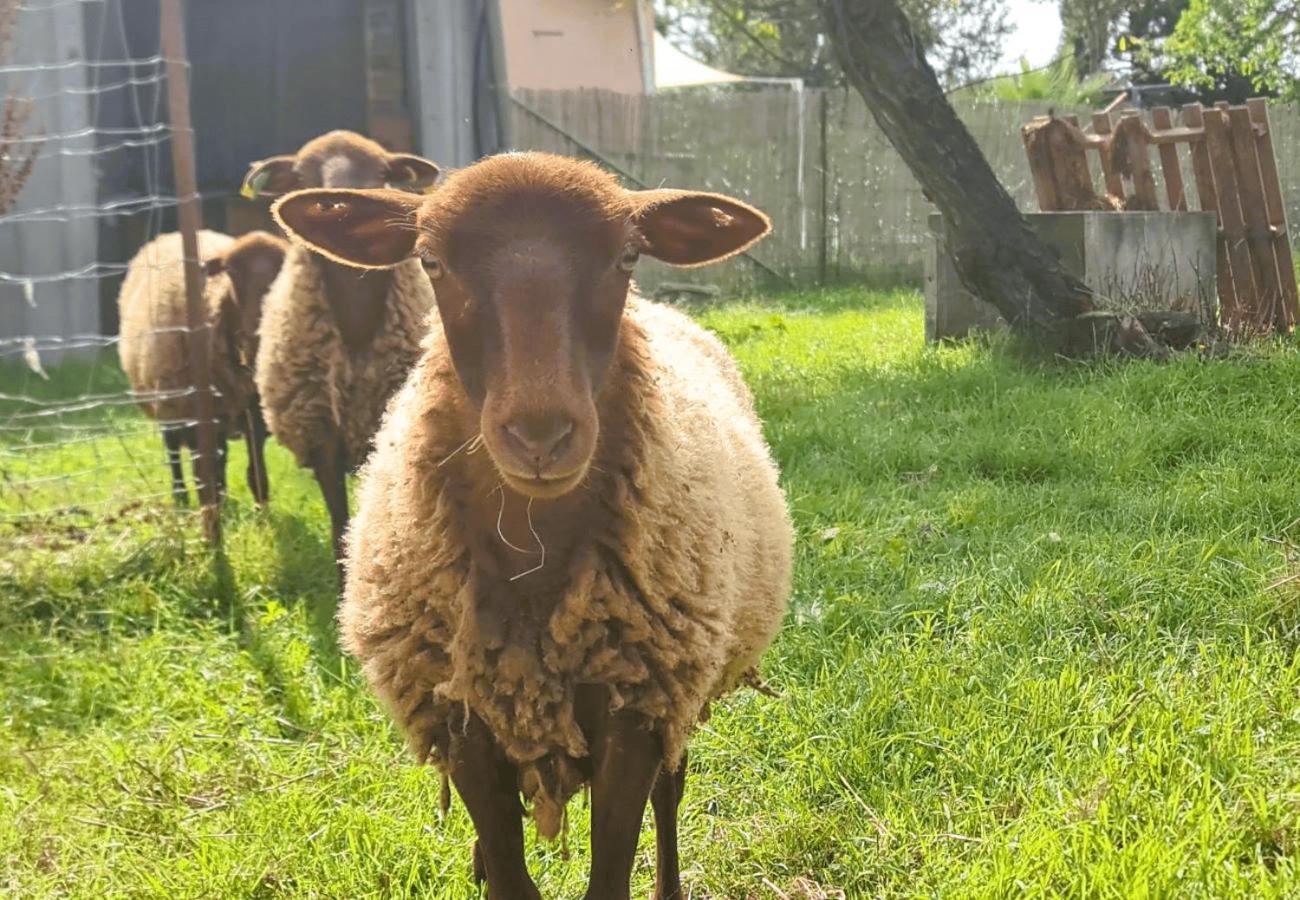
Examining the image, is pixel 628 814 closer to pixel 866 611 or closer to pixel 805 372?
pixel 866 611

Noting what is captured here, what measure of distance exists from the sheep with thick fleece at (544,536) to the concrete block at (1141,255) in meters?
5.05

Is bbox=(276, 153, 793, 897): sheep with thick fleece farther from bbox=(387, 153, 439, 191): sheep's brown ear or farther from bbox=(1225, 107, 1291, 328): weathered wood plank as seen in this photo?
bbox=(1225, 107, 1291, 328): weathered wood plank

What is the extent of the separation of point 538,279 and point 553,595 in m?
0.63

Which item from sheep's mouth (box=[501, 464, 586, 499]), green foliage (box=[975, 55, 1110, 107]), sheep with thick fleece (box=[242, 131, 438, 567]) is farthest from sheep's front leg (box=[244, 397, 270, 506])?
green foliage (box=[975, 55, 1110, 107])

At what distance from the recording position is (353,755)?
3621mm

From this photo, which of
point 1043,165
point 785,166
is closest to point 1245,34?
point 785,166

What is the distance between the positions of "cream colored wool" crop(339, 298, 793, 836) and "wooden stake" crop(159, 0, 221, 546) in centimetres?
318

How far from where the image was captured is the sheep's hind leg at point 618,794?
2463 millimetres

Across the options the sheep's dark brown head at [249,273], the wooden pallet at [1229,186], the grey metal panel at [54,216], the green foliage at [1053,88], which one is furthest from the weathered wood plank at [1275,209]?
the grey metal panel at [54,216]

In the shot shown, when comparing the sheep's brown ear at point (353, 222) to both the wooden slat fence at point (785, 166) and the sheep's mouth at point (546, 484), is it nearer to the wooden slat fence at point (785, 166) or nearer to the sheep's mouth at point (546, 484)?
the sheep's mouth at point (546, 484)

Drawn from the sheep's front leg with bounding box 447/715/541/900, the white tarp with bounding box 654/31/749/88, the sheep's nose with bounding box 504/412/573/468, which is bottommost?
the sheep's front leg with bounding box 447/715/541/900

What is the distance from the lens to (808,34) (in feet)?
91.4

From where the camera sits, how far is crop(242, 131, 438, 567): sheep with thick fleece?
5.55 m

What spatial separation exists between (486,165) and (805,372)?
5.24 metres
